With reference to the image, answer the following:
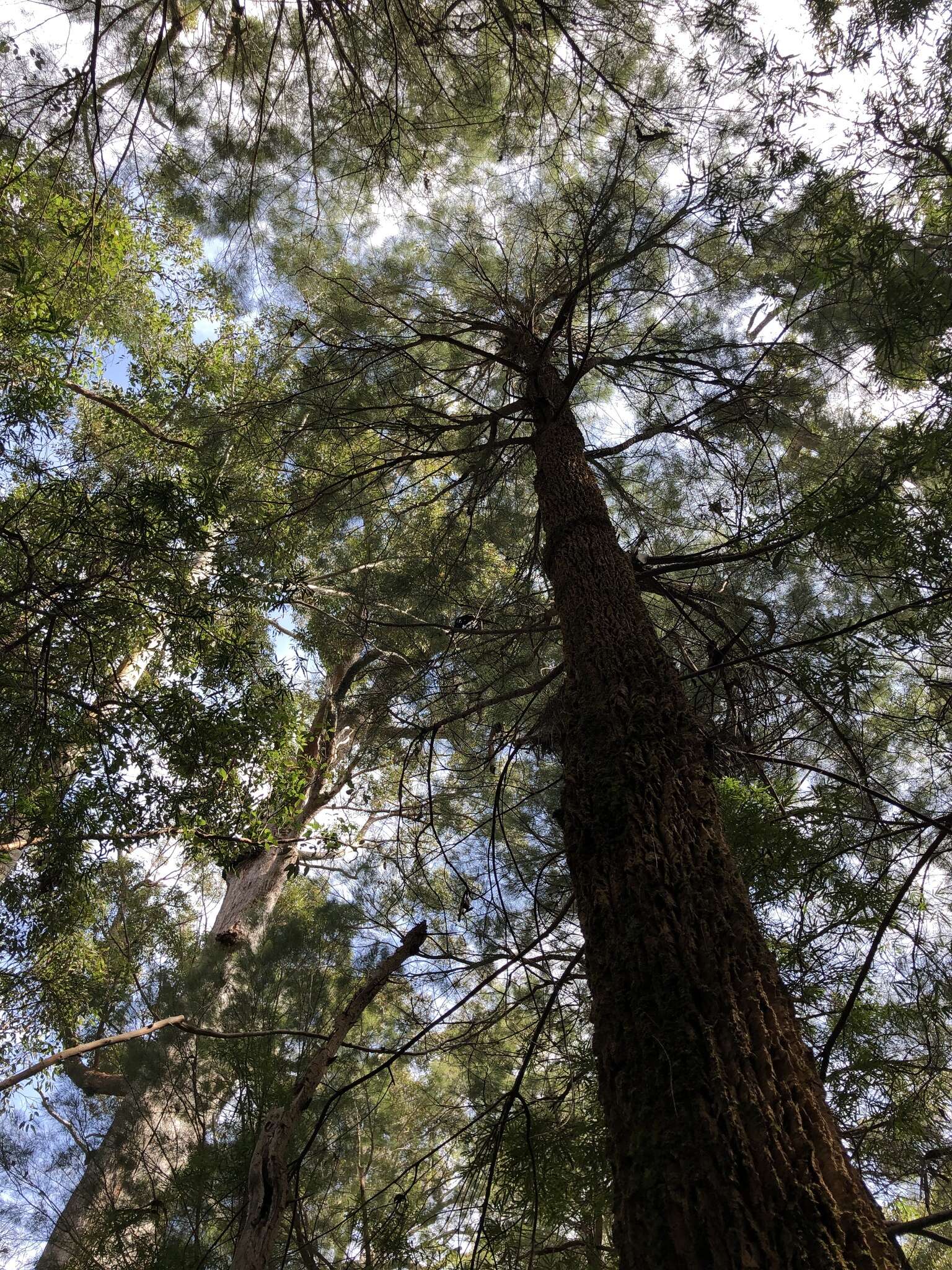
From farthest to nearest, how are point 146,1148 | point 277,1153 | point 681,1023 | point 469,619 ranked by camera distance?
1. point 146,1148
2. point 469,619
3. point 277,1153
4. point 681,1023

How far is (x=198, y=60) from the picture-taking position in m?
4.99

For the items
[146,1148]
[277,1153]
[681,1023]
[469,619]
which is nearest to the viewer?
[681,1023]

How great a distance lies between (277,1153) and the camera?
7.23ft

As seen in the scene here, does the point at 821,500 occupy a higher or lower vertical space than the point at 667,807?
higher

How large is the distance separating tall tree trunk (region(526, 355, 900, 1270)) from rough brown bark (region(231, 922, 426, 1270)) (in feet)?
2.40

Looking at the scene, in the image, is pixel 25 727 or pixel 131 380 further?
pixel 131 380

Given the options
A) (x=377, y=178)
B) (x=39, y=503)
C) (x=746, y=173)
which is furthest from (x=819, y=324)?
(x=39, y=503)

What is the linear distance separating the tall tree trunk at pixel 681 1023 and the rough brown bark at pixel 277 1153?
0.73 meters

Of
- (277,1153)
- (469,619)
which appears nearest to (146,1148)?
(277,1153)

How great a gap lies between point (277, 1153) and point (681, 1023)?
1488mm

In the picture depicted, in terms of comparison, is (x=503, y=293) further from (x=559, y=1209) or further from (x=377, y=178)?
(x=559, y=1209)

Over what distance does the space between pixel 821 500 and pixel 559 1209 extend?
9.36ft

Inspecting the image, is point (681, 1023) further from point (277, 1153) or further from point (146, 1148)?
point (146, 1148)

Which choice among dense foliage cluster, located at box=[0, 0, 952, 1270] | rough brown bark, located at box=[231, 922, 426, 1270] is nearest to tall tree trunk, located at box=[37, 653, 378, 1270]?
dense foliage cluster, located at box=[0, 0, 952, 1270]
